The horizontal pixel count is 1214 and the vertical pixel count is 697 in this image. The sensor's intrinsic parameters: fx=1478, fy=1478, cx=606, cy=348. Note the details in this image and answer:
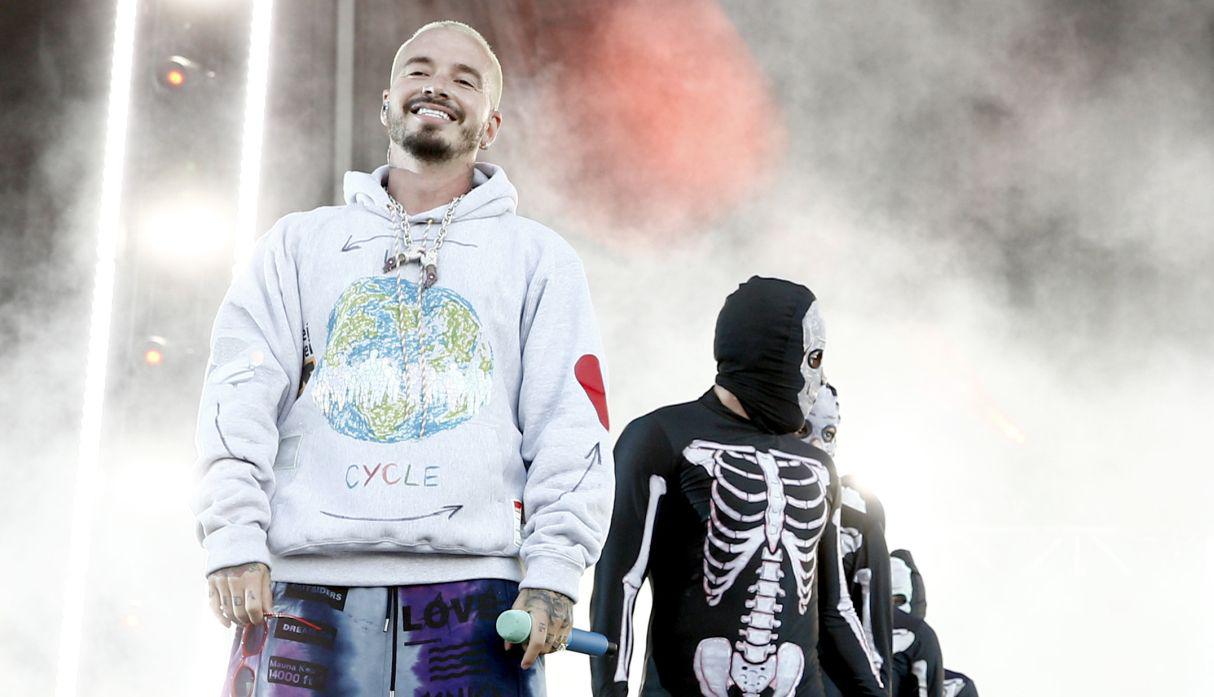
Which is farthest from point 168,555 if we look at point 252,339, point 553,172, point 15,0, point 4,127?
point 553,172

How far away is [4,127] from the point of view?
15.0 ft

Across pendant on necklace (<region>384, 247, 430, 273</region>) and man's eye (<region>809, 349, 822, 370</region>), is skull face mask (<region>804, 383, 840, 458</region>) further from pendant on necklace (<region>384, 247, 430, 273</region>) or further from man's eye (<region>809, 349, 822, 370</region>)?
pendant on necklace (<region>384, 247, 430, 273</region>)

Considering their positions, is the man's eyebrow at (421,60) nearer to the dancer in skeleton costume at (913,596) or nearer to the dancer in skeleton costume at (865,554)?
the dancer in skeleton costume at (865,554)

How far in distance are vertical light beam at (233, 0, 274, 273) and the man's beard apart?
2.77 meters

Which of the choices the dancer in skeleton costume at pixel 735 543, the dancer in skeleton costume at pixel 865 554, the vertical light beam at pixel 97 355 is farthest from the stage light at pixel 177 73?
the dancer in skeleton costume at pixel 735 543

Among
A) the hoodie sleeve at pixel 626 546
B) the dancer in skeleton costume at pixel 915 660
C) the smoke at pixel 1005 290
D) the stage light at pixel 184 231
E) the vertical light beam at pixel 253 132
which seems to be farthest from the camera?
the smoke at pixel 1005 290

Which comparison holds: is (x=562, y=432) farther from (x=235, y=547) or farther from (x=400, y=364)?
(x=235, y=547)

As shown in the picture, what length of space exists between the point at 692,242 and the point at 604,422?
6.02 m

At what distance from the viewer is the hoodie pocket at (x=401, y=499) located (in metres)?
1.81

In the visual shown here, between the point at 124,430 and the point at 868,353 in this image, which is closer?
the point at 124,430

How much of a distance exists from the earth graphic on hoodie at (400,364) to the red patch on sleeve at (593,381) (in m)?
0.12

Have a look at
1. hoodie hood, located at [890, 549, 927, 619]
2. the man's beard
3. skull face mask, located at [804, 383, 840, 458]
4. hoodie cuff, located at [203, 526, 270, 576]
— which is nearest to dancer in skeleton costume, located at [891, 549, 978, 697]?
hoodie hood, located at [890, 549, 927, 619]

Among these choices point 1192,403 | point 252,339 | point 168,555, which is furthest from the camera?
point 1192,403

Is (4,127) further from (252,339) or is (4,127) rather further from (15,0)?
(252,339)
